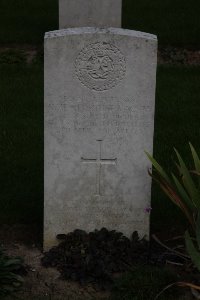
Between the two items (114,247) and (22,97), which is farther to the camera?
(22,97)

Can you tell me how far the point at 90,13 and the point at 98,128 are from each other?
6216 millimetres

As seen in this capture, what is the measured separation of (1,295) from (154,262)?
46.6 inches

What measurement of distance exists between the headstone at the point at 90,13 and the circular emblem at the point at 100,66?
6017 millimetres

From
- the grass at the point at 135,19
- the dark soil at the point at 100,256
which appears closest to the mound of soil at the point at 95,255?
the dark soil at the point at 100,256

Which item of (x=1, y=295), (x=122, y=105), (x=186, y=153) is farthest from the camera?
(x=186, y=153)

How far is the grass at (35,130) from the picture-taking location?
6.79 m

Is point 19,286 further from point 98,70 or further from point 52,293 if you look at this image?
point 98,70

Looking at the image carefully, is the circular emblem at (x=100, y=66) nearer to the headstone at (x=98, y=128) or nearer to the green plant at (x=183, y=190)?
the headstone at (x=98, y=128)

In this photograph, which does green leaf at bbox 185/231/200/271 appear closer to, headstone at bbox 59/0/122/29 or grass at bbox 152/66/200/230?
grass at bbox 152/66/200/230

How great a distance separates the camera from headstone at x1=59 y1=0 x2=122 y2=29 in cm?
1149

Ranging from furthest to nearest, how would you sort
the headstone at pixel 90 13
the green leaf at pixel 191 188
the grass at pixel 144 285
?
the headstone at pixel 90 13 < the green leaf at pixel 191 188 < the grass at pixel 144 285

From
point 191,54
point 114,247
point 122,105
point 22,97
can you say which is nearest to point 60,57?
point 122,105

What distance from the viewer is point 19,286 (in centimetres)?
541

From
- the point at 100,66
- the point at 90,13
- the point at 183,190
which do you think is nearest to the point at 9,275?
the point at 183,190
